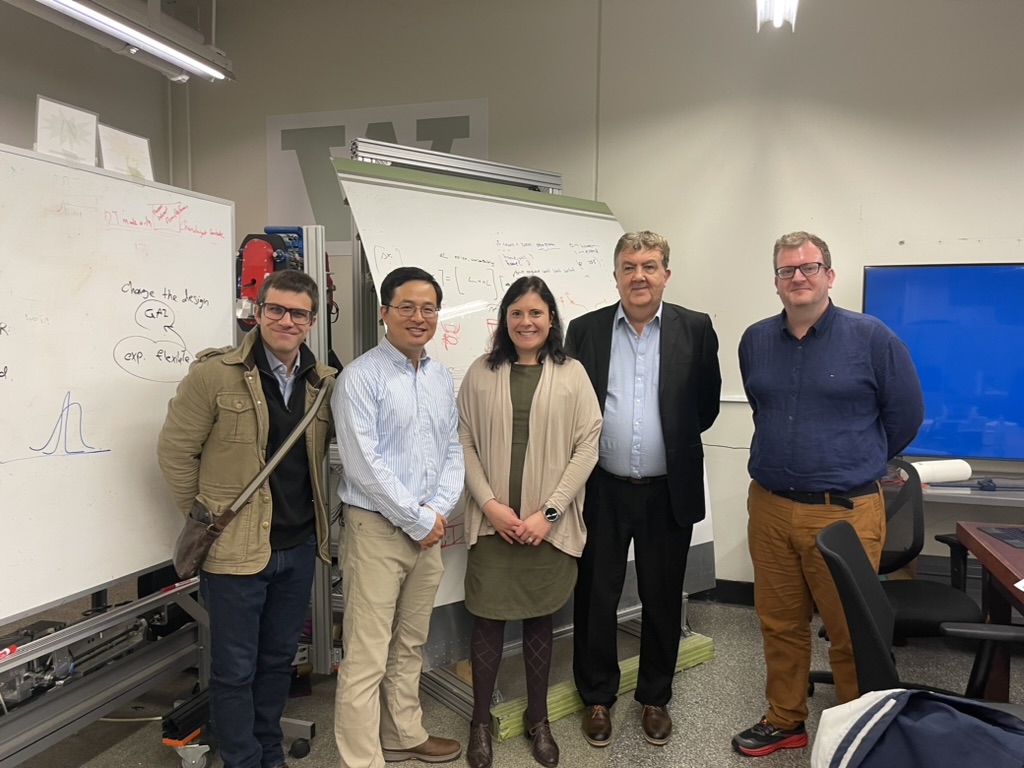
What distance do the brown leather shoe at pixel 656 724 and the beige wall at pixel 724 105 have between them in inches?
54.8

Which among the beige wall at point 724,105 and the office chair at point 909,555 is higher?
the beige wall at point 724,105

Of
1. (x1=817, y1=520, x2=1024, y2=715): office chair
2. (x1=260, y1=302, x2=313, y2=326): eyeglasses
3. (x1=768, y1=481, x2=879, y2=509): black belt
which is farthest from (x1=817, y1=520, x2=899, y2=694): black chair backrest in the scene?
(x1=260, y1=302, x2=313, y2=326): eyeglasses

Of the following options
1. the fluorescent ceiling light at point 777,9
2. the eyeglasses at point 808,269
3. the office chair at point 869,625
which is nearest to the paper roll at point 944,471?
the office chair at point 869,625

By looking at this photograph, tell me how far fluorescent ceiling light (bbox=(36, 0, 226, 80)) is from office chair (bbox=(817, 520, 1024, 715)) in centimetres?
333

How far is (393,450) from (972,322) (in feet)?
9.04

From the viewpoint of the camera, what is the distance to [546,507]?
75.9 inches

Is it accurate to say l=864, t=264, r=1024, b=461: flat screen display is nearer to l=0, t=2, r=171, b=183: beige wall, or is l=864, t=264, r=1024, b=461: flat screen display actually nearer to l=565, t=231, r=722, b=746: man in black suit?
l=565, t=231, r=722, b=746: man in black suit

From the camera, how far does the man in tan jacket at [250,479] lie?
1.69 meters

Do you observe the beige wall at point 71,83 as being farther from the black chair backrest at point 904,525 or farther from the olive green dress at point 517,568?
the black chair backrest at point 904,525

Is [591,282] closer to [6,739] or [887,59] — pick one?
[887,59]

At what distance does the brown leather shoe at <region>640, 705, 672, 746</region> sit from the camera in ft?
7.03

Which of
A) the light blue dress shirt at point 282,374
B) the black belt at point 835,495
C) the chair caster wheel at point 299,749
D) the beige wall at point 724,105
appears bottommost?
the chair caster wheel at point 299,749

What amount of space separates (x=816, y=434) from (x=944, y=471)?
136 centimetres

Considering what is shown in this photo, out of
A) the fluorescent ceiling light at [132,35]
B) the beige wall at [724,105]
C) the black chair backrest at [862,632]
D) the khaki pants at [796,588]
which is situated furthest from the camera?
the beige wall at [724,105]
